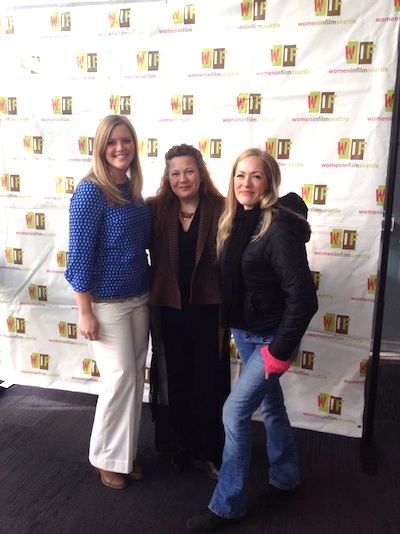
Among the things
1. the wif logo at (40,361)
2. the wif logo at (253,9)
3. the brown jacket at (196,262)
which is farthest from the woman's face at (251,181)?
the wif logo at (40,361)

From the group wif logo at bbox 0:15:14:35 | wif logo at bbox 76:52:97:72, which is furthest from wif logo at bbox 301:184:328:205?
wif logo at bbox 0:15:14:35

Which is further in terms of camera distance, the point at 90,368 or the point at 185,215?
the point at 90,368

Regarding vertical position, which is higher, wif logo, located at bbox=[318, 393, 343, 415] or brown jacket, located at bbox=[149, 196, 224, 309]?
brown jacket, located at bbox=[149, 196, 224, 309]

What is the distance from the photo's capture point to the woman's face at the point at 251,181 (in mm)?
1697

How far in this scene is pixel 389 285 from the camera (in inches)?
135

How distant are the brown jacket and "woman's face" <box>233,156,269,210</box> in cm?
27

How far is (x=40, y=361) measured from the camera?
304 cm

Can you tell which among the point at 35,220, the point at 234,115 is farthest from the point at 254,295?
the point at 35,220

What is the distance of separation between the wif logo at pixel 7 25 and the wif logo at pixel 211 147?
125 cm

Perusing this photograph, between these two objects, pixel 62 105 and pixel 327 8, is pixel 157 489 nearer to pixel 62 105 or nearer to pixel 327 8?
pixel 62 105

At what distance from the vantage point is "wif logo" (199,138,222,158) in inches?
97.8

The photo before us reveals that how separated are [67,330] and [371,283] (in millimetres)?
1773

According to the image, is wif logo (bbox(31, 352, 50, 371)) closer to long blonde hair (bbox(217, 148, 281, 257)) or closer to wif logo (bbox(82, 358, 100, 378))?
wif logo (bbox(82, 358, 100, 378))

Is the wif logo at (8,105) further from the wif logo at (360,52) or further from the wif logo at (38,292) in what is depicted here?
the wif logo at (360,52)
